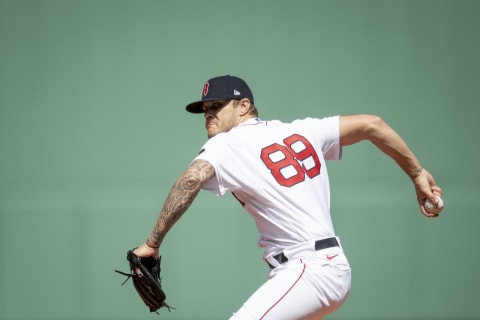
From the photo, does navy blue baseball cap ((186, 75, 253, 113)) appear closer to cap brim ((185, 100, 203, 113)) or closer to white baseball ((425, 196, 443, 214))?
cap brim ((185, 100, 203, 113))

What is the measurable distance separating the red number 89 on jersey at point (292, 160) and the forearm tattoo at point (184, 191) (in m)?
0.27

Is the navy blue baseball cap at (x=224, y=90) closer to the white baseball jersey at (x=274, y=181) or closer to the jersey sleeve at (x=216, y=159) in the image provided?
the white baseball jersey at (x=274, y=181)

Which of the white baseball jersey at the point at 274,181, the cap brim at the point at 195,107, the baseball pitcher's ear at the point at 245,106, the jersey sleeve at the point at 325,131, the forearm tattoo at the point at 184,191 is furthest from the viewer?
the cap brim at the point at 195,107

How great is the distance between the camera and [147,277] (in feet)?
9.60

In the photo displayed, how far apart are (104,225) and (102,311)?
2.31 feet

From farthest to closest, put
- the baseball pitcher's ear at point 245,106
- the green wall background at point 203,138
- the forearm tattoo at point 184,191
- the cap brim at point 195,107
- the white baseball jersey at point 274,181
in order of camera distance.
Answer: the green wall background at point 203,138, the cap brim at point 195,107, the baseball pitcher's ear at point 245,106, the white baseball jersey at point 274,181, the forearm tattoo at point 184,191

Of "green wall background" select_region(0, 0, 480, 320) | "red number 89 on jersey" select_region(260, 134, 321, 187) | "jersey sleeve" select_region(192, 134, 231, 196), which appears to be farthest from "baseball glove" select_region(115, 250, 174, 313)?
"green wall background" select_region(0, 0, 480, 320)

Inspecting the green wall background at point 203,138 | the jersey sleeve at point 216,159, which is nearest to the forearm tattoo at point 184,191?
the jersey sleeve at point 216,159

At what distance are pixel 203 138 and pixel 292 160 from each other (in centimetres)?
323

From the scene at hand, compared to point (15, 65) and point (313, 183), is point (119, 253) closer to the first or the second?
point (15, 65)

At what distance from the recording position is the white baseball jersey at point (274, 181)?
2.88 m

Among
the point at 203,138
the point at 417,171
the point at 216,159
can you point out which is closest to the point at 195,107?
the point at 216,159

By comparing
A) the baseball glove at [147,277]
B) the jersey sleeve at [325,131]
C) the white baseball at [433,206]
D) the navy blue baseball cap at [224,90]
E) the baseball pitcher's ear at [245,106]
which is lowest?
the baseball glove at [147,277]

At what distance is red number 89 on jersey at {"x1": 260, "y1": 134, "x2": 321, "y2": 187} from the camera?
2904 millimetres
